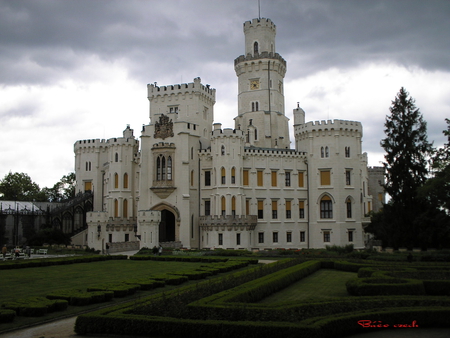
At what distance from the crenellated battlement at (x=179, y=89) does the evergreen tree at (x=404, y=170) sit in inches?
990

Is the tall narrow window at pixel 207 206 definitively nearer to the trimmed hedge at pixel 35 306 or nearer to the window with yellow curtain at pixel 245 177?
the window with yellow curtain at pixel 245 177

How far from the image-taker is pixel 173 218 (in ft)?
200

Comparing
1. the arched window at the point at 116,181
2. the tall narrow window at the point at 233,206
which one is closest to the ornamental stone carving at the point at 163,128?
the arched window at the point at 116,181

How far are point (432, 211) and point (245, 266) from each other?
62.6ft

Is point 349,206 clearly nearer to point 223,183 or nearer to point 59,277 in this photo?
point 223,183

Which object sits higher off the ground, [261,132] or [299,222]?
[261,132]

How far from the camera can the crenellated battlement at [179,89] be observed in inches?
2386

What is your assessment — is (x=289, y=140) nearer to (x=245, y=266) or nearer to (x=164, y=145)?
(x=164, y=145)

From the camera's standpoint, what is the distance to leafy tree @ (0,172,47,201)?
83.4m

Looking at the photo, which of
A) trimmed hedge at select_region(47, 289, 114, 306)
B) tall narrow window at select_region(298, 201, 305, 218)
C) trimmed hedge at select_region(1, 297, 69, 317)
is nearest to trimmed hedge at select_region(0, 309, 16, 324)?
trimmed hedge at select_region(1, 297, 69, 317)

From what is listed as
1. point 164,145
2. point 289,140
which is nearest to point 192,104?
point 164,145

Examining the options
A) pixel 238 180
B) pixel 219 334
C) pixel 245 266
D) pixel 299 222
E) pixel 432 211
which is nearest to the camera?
pixel 219 334

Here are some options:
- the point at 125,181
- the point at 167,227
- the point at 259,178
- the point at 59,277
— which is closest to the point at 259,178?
the point at 259,178

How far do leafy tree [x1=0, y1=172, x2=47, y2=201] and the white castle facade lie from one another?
29.1 meters
